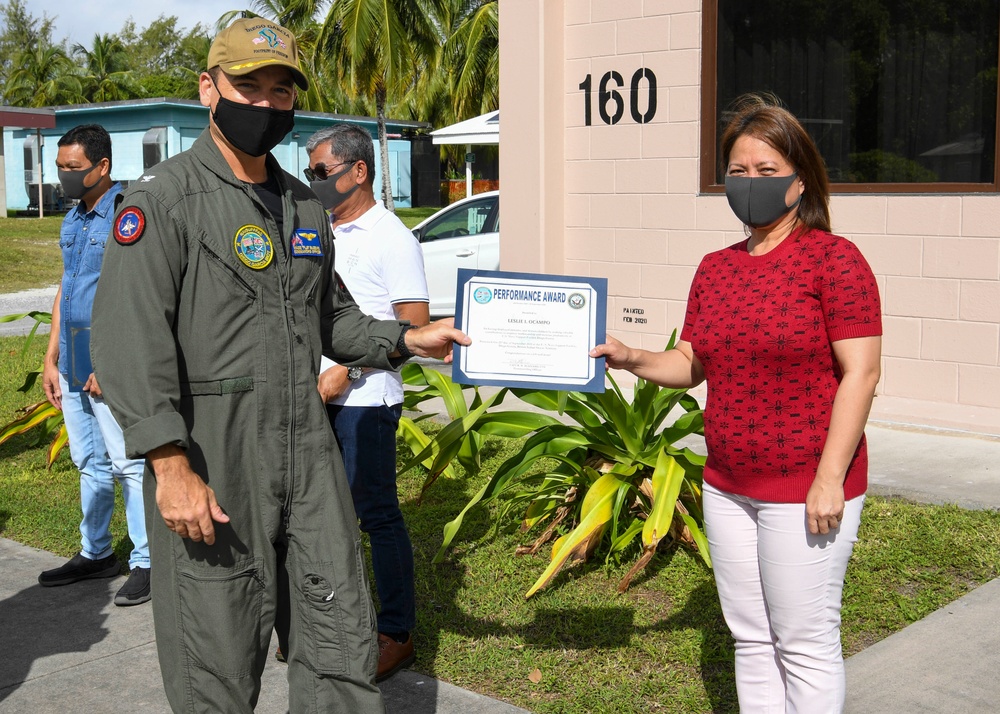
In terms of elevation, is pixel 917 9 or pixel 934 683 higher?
pixel 917 9

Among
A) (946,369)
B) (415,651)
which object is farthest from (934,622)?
(946,369)

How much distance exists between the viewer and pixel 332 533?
2.96m

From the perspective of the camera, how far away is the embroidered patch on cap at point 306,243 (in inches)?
117

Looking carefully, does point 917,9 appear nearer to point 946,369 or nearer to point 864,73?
point 864,73

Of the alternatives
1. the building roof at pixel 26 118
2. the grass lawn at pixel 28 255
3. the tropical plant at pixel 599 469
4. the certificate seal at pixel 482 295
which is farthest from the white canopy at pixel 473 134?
the building roof at pixel 26 118

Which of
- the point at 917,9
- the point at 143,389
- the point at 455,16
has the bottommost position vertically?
the point at 143,389

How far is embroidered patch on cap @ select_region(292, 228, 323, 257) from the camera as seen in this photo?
2.97 metres

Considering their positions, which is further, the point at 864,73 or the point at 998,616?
the point at 864,73

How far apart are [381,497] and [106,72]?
71.3 metres

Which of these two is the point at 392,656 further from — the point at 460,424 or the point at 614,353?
the point at 614,353

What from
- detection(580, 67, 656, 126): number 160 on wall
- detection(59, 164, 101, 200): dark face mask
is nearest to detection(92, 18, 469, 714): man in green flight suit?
detection(59, 164, 101, 200): dark face mask

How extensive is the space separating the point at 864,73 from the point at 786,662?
6307mm

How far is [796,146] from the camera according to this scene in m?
3.06

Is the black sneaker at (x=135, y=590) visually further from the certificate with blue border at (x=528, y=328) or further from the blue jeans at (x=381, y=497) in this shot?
the certificate with blue border at (x=528, y=328)
